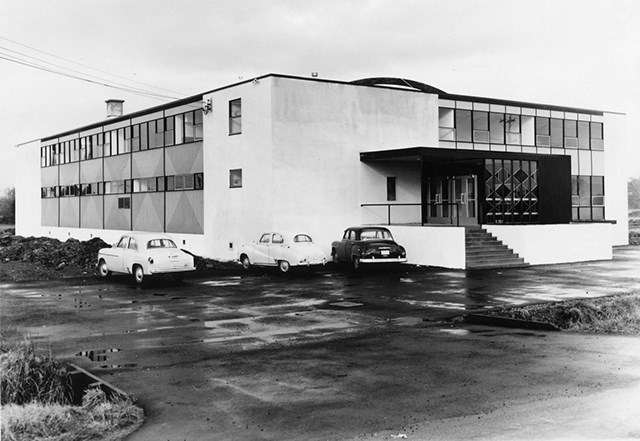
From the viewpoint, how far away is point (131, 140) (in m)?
39.4

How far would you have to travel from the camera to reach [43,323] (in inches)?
528

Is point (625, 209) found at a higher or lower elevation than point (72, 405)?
higher

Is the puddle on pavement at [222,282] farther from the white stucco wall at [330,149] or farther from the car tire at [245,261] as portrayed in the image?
Answer: the white stucco wall at [330,149]

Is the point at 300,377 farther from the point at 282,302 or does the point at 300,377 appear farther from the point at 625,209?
the point at 625,209

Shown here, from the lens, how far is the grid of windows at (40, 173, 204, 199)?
3322 centimetres

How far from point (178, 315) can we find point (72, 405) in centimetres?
709

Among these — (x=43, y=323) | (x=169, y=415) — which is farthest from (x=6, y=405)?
(x=43, y=323)

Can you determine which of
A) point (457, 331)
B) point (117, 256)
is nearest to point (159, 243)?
point (117, 256)

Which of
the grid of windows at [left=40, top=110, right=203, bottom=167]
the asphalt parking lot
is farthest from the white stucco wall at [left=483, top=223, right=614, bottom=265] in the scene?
the grid of windows at [left=40, top=110, right=203, bottom=167]

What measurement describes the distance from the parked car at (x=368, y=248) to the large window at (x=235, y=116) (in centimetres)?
771

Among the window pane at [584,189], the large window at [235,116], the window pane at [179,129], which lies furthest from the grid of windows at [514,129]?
the window pane at [179,129]

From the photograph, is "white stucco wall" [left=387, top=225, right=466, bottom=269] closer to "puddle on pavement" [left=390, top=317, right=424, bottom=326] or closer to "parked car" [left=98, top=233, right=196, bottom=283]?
"parked car" [left=98, top=233, right=196, bottom=283]

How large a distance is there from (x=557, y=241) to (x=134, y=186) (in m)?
24.3

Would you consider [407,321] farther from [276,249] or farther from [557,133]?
[557,133]
